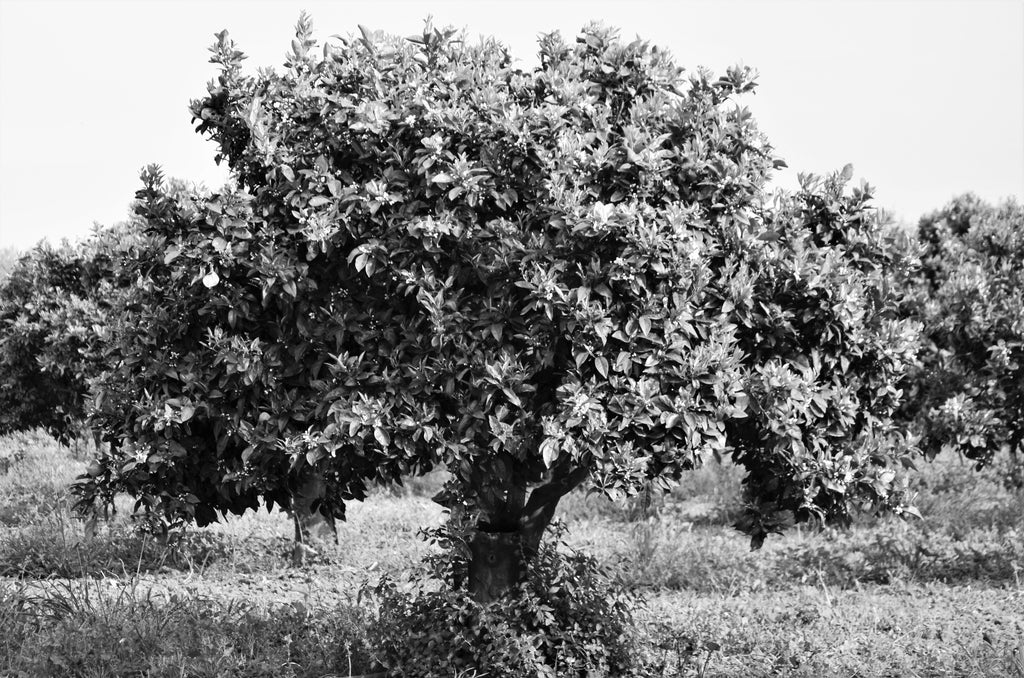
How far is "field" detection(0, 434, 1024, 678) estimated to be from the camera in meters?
6.85

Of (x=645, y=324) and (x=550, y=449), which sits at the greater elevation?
(x=645, y=324)

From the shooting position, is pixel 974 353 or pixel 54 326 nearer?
pixel 974 353

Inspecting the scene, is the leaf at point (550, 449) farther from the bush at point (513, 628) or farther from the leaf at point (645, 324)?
the bush at point (513, 628)

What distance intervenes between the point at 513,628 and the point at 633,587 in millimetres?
3496

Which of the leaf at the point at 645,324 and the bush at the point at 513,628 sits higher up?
the leaf at the point at 645,324

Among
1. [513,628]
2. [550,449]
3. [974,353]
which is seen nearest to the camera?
[550,449]

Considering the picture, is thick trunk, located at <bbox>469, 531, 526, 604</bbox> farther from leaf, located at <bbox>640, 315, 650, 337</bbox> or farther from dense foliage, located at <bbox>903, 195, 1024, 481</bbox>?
dense foliage, located at <bbox>903, 195, 1024, 481</bbox>

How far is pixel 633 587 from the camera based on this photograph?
948 centimetres

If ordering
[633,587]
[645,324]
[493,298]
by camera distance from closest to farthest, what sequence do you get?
[645,324] → [493,298] → [633,587]

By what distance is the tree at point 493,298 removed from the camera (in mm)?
5227

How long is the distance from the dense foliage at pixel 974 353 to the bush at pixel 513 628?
4.14m

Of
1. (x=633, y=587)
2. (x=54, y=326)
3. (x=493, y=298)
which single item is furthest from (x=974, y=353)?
(x=54, y=326)

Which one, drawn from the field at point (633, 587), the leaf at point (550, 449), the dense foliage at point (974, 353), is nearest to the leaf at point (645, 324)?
the leaf at point (550, 449)

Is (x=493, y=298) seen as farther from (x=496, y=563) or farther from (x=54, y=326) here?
(x=54, y=326)
